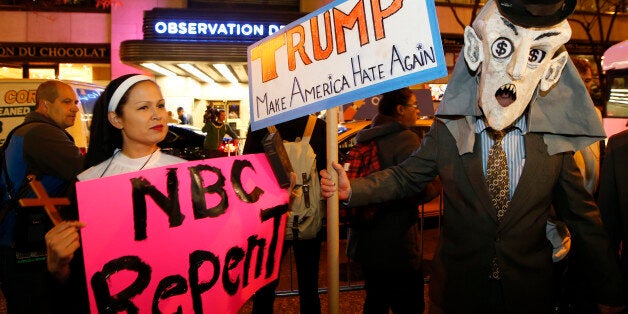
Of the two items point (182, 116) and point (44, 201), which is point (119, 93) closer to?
point (44, 201)

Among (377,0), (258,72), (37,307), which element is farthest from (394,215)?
(37,307)

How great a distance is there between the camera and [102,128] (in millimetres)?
2428

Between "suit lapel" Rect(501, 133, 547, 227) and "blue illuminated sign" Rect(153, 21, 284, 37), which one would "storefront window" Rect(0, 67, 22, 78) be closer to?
"blue illuminated sign" Rect(153, 21, 284, 37)

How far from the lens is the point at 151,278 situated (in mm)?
2104

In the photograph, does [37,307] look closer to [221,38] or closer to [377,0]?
[377,0]

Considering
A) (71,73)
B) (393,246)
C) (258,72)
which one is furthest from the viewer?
(71,73)

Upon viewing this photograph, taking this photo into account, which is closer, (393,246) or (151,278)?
(151,278)

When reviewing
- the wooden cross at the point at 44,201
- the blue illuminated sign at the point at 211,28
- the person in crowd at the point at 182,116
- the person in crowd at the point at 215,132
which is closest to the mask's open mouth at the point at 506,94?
the wooden cross at the point at 44,201

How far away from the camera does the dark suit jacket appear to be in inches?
89.0

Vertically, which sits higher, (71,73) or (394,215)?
(71,73)

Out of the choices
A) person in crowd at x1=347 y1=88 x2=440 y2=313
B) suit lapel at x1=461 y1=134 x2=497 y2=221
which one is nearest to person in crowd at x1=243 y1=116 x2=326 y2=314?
person in crowd at x1=347 y1=88 x2=440 y2=313

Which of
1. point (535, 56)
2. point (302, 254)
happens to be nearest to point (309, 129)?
point (302, 254)

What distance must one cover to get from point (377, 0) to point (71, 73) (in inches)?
694

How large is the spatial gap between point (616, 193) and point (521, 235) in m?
0.73
